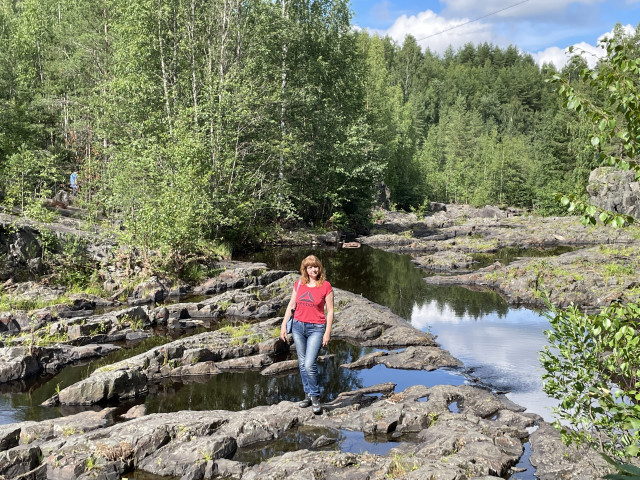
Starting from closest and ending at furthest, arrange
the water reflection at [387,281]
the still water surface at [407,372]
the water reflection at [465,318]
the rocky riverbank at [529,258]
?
the still water surface at [407,372] → the water reflection at [465,318] → the water reflection at [387,281] → the rocky riverbank at [529,258]

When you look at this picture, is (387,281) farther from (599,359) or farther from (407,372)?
(599,359)

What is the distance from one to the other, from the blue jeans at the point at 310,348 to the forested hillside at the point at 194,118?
14.3 m

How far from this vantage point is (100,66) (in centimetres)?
4250

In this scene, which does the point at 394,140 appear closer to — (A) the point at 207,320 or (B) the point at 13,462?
(A) the point at 207,320

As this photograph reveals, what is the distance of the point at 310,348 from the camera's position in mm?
10688

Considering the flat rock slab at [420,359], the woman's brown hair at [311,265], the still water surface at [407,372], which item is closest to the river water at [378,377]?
the still water surface at [407,372]

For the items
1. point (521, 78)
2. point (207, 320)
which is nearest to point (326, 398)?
point (207, 320)

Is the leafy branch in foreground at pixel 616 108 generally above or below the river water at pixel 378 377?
above

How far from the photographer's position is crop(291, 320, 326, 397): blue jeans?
10.7 meters

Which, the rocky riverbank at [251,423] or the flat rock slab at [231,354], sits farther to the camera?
the flat rock slab at [231,354]

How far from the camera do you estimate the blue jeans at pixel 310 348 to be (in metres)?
10.7

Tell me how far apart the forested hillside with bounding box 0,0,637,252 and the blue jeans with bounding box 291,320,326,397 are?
562 inches

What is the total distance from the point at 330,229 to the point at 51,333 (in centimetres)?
3090

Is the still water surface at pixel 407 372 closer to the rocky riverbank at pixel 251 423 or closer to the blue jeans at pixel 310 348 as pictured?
the rocky riverbank at pixel 251 423
